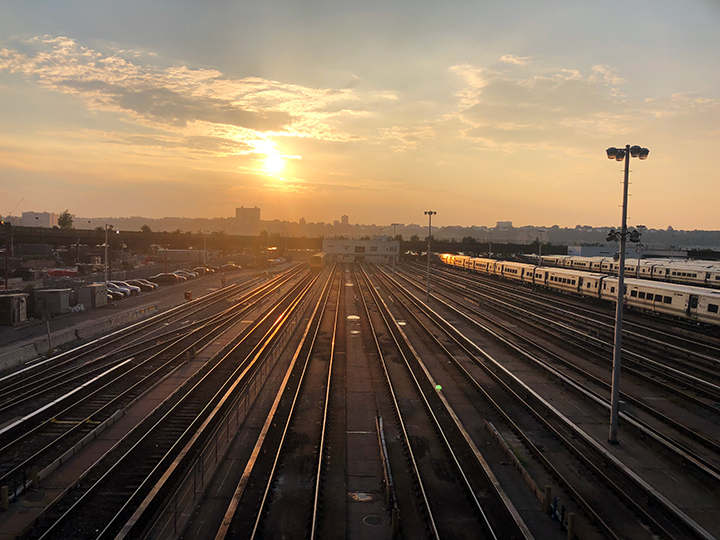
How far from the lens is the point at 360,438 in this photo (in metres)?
14.8

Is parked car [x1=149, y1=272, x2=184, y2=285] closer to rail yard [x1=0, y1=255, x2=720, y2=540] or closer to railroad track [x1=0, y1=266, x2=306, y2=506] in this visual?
rail yard [x1=0, y1=255, x2=720, y2=540]

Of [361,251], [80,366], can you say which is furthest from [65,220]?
[80,366]

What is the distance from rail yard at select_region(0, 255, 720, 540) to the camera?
10.4 meters

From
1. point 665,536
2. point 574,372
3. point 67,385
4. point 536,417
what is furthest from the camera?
point 574,372

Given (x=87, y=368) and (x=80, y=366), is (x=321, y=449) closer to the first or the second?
(x=87, y=368)

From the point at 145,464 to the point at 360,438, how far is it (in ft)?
21.3

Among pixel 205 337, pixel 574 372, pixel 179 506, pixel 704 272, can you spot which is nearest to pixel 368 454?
pixel 179 506

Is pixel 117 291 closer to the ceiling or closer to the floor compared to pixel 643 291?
closer to the floor

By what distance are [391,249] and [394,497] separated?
11535cm

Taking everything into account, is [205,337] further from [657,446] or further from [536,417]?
[657,446]

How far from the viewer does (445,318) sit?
3806 centimetres

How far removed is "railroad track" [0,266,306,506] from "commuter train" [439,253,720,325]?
34.0 metres

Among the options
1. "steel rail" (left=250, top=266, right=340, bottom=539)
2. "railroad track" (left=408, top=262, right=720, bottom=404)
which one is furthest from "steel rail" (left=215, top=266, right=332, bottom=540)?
"railroad track" (left=408, top=262, right=720, bottom=404)

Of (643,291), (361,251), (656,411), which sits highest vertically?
(361,251)
